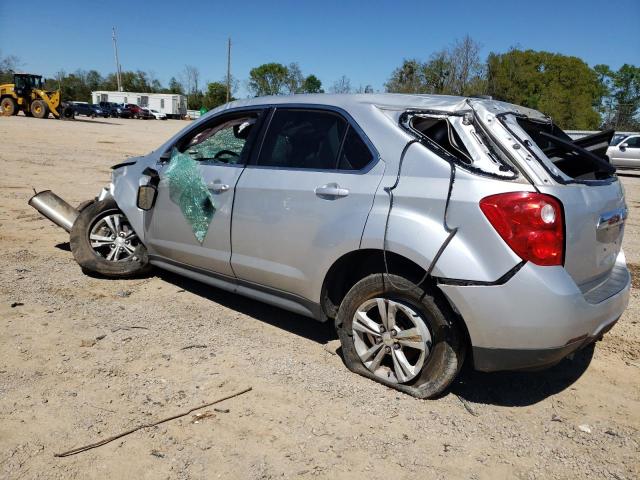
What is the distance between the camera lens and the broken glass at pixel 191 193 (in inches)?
159

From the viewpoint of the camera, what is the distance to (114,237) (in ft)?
16.7

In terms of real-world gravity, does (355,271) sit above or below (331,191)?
below

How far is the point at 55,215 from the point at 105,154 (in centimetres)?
1167

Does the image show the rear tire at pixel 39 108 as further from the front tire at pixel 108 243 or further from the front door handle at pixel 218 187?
the front door handle at pixel 218 187

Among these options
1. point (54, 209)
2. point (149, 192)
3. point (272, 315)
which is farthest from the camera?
point (54, 209)

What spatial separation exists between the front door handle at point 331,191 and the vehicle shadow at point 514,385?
138cm

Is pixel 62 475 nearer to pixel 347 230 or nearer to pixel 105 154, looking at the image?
pixel 347 230

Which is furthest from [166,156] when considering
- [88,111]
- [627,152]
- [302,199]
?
[88,111]

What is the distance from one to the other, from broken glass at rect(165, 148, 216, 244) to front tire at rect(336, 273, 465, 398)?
1397 mm

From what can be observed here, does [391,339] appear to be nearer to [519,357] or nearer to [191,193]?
[519,357]

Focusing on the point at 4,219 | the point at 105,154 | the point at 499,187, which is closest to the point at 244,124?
the point at 499,187

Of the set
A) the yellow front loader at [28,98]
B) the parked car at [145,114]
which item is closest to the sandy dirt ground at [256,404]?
the yellow front loader at [28,98]

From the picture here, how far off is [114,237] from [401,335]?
3256 millimetres

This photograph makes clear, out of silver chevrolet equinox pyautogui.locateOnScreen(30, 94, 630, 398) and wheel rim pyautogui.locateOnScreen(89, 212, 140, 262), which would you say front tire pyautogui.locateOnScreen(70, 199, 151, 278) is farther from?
silver chevrolet equinox pyautogui.locateOnScreen(30, 94, 630, 398)
